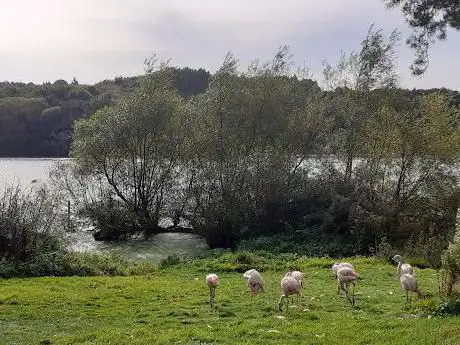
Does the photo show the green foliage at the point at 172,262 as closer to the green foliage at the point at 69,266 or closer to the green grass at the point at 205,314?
the green foliage at the point at 69,266

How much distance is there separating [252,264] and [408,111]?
47.3ft

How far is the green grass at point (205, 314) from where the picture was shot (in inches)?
432

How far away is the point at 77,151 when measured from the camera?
40.9m

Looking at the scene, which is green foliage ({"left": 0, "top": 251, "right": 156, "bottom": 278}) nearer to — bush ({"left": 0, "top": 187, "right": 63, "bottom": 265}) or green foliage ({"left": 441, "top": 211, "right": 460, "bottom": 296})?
bush ({"left": 0, "top": 187, "right": 63, "bottom": 265})

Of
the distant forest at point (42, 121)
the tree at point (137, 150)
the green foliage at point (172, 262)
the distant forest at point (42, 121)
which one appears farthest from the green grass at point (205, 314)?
the distant forest at point (42, 121)

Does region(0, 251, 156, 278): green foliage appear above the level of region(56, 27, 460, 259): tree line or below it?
below

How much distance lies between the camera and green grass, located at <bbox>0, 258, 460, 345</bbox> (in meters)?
11.0

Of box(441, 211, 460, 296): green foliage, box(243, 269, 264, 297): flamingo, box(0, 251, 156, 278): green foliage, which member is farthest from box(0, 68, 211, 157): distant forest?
box(441, 211, 460, 296): green foliage

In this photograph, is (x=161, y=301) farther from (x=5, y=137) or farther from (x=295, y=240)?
(x=5, y=137)

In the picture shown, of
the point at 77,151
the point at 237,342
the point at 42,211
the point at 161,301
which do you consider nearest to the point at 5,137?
the point at 77,151

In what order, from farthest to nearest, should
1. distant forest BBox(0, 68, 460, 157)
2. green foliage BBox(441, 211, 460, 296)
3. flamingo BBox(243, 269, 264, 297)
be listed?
1. distant forest BBox(0, 68, 460, 157)
2. flamingo BBox(243, 269, 264, 297)
3. green foliage BBox(441, 211, 460, 296)

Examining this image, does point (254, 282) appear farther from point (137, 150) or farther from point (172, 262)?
point (137, 150)

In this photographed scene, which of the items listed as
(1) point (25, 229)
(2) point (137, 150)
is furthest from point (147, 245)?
(1) point (25, 229)

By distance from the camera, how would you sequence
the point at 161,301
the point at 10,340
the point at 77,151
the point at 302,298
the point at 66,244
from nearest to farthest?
the point at 10,340 → the point at 302,298 → the point at 161,301 → the point at 66,244 → the point at 77,151
